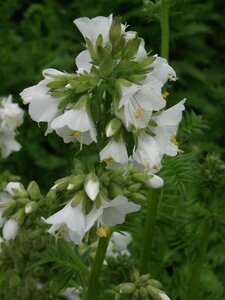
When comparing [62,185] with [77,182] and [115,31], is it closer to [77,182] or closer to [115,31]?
[77,182]

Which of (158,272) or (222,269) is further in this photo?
(222,269)

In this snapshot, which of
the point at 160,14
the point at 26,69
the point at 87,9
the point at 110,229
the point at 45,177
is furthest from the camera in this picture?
the point at 87,9

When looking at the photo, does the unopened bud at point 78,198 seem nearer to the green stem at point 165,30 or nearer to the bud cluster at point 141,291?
the bud cluster at point 141,291

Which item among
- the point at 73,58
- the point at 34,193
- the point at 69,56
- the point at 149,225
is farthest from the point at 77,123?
the point at 69,56

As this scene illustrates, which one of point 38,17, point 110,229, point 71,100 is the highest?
point 71,100

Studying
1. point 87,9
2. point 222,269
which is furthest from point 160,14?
point 87,9

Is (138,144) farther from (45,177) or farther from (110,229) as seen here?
(45,177)

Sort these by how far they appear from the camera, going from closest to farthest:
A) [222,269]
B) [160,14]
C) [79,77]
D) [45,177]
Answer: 1. [79,77]
2. [160,14]
3. [222,269]
4. [45,177]
